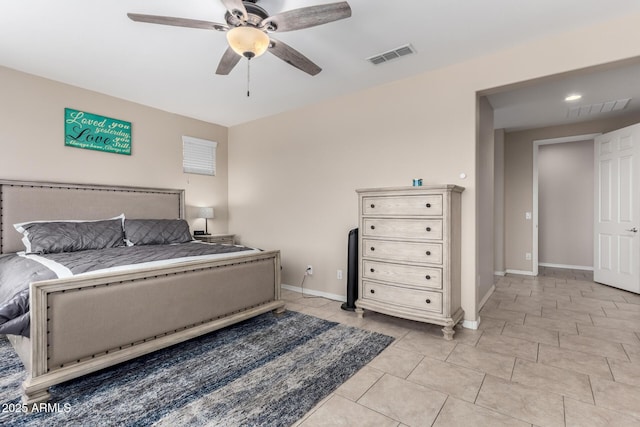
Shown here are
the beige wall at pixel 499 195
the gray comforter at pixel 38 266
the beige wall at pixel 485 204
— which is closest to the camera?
the gray comforter at pixel 38 266

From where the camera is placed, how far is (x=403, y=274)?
3.03 meters

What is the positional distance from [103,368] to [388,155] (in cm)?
325

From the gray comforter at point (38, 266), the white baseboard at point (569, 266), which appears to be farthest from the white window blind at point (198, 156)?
the white baseboard at point (569, 266)

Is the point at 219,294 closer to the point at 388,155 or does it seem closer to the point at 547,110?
the point at 388,155

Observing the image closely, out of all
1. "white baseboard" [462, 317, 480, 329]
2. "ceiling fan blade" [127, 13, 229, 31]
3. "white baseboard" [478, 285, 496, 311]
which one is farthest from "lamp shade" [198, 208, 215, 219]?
"white baseboard" [478, 285, 496, 311]

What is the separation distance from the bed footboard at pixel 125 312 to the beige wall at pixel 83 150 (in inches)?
91.2

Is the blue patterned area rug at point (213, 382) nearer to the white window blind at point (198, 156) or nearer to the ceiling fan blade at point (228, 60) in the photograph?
Answer: the ceiling fan blade at point (228, 60)

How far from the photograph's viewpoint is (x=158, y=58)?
9.86 ft

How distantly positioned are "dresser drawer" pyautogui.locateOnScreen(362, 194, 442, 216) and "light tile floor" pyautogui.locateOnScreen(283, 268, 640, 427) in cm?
114

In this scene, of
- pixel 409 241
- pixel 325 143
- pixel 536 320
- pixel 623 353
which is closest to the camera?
pixel 623 353

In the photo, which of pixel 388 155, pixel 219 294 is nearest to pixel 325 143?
pixel 388 155

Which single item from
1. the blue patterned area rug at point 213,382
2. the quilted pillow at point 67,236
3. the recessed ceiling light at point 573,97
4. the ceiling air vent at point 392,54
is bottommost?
the blue patterned area rug at point 213,382

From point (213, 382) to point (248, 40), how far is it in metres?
2.27

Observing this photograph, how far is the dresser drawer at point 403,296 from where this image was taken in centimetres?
285
